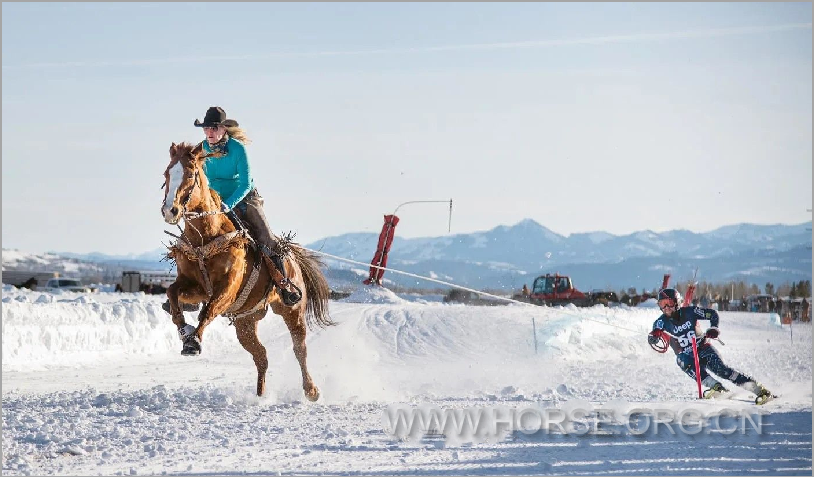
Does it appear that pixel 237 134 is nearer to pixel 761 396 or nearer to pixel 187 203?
pixel 187 203

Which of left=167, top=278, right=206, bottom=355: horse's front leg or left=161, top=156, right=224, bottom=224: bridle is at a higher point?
left=161, top=156, right=224, bottom=224: bridle

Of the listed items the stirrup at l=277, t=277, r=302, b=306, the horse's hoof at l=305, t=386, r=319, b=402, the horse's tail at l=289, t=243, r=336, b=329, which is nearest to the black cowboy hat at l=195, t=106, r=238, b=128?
the stirrup at l=277, t=277, r=302, b=306

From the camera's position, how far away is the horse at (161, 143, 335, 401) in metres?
11.4

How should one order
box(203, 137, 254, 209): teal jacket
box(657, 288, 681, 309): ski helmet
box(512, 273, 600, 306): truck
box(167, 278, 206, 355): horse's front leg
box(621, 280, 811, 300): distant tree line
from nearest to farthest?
box(167, 278, 206, 355): horse's front leg
box(203, 137, 254, 209): teal jacket
box(657, 288, 681, 309): ski helmet
box(512, 273, 600, 306): truck
box(621, 280, 811, 300): distant tree line

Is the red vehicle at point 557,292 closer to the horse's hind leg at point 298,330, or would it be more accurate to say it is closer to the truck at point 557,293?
the truck at point 557,293

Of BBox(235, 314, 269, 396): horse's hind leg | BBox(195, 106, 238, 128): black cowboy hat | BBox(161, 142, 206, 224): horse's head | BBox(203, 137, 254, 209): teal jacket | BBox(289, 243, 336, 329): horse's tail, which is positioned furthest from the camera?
BBox(289, 243, 336, 329): horse's tail

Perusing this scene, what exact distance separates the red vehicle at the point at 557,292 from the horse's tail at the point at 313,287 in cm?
3122

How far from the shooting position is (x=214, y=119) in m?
12.5

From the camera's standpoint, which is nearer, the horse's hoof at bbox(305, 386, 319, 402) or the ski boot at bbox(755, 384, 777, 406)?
the ski boot at bbox(755, 384, 777, 406)

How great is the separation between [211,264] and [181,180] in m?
1.24

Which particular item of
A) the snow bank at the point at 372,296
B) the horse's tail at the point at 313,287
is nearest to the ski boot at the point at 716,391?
the horse's tail at the point at 313,287

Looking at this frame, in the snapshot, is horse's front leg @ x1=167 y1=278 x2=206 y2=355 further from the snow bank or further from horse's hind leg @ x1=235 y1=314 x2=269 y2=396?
the snow bank

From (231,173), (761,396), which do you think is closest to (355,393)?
(231,173)

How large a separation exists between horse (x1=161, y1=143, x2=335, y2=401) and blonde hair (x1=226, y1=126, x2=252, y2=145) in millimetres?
828
